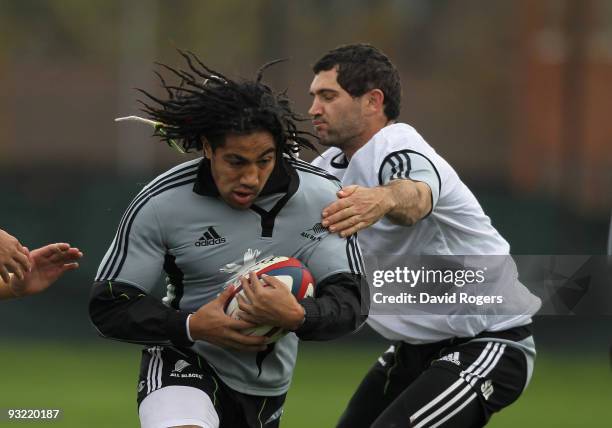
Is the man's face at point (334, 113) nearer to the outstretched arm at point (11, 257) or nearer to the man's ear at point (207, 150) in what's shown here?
the man's ear at point (207, 150)

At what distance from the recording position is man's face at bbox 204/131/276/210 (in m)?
5.54

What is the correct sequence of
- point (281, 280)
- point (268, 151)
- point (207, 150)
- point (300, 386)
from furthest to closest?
point (300, 386), point (207, 150), point (268, 151), point (281, 280)

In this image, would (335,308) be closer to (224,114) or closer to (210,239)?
(210,239)

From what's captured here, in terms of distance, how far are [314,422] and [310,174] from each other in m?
5.75

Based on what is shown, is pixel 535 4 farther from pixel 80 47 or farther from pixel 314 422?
pixel 314 422

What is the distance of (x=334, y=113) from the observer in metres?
6.91

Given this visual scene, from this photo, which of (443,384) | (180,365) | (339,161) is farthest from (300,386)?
(180,365)

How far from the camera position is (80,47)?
37438 millimetres

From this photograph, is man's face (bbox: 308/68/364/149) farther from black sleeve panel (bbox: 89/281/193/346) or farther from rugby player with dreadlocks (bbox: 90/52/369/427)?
black sleeve panel (bbox: 89/281/193/346)

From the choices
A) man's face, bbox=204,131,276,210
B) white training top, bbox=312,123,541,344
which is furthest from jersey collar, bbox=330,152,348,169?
man's face, bbox=204,131,276,210

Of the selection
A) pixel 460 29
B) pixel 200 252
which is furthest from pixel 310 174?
pixel 460 29

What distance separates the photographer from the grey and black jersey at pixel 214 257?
18.3 feet

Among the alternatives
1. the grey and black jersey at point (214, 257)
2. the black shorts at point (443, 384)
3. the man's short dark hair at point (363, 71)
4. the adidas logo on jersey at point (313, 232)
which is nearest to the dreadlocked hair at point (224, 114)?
the grey and black jersey at point (214, 257)

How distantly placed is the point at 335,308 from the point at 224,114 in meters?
0.96
